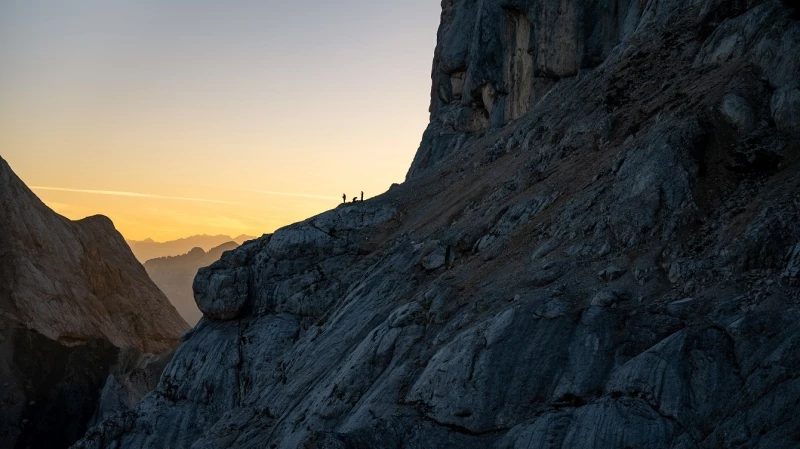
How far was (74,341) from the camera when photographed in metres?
58.0

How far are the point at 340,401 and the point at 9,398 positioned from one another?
4170 centimetres

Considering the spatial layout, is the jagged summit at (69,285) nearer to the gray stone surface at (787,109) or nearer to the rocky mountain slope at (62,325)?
the rocky mountain slope at (62,325)

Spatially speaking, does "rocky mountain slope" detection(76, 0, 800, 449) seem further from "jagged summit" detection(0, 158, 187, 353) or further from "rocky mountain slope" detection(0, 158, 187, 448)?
"jagged summit" detection(0, 158, 187, 353)

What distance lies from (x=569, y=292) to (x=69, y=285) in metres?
53.9

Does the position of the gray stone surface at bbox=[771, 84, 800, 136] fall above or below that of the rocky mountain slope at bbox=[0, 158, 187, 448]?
above

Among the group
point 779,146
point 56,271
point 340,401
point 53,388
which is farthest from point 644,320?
point 56,271

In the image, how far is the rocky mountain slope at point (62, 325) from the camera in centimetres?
5325

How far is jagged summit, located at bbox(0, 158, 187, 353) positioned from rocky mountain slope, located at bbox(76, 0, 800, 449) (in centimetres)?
2866

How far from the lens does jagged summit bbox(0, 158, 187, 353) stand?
5838cm

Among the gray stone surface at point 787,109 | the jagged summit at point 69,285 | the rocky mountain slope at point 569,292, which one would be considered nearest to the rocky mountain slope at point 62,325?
the jagged summit at point 69,285

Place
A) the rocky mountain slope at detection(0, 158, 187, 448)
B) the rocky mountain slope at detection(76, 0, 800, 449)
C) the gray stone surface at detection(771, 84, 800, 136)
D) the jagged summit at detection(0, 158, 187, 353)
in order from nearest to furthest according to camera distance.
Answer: the rocky mountain slope at detection(76, 0, 800, 449) < the gray stone surface at detection(771, 84, 800, 136) < the rocky mountain slope at detection(0, 158, 187, 448) < the jagged summit at detection(0, 158, 187, 353)

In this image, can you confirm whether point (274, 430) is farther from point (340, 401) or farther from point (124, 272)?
point (124, 272)

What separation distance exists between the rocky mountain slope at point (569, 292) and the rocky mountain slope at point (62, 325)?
2316 centimetres

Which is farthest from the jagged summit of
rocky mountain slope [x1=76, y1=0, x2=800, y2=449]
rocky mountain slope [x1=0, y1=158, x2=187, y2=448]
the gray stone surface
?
the gray stone surface
